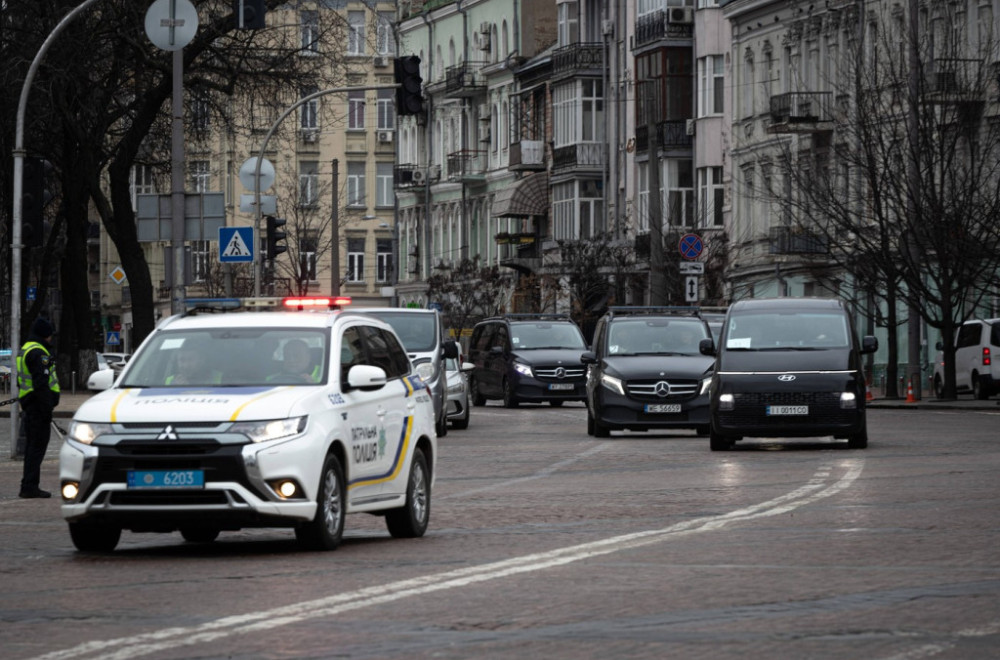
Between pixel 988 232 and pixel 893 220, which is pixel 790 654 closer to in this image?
pixel 988 232

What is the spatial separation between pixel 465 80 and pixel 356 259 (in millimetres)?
25795

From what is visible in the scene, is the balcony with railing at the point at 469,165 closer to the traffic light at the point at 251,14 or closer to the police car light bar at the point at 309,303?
the traffic light at the point at 251,14

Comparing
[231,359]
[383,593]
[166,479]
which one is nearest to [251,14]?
[231,359]

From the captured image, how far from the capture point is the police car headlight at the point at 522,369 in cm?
5158

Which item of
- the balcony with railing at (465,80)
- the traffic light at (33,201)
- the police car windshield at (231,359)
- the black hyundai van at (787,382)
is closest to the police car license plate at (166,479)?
the police car windshield at (231,359)

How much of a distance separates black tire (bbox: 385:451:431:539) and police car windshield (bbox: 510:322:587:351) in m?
34.2

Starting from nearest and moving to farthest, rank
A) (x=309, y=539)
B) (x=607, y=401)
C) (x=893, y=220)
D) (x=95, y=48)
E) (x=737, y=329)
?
(x=309, y=539), (x=737, y=329), (x=607, y=401), (x=95, y=48), (x=893, y=220)

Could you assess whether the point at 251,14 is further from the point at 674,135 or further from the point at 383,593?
the point at 674,135

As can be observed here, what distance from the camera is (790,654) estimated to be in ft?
34.8

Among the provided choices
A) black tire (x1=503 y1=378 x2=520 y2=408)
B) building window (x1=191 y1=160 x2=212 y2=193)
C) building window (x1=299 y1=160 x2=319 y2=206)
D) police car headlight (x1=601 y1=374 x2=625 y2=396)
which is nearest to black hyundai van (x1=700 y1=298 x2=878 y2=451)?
police car headlight (x1=601 y1=374 x2=625 y2=396)

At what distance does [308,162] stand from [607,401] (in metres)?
93.0

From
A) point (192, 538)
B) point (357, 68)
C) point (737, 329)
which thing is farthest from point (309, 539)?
point (357, 68)

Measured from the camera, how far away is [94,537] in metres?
16.4

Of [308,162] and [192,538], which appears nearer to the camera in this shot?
[192,538]
